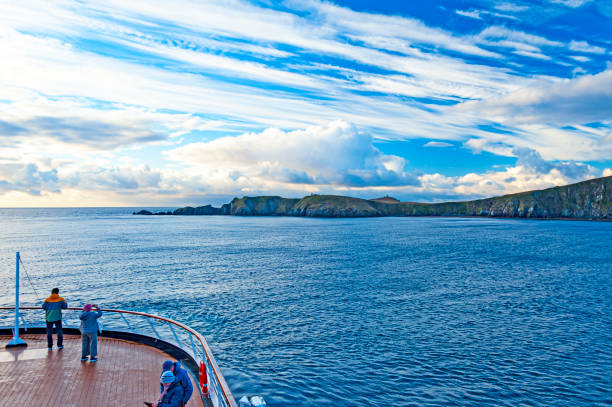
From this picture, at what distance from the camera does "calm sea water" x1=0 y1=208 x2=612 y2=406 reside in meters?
19.5

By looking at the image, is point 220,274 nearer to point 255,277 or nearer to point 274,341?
point 255,277

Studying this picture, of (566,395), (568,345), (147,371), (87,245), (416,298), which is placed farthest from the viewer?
(87,245)

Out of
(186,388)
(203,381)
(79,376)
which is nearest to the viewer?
(186,388)

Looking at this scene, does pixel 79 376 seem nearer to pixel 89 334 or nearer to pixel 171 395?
pixel 89 334

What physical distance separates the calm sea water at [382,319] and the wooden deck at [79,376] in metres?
6.64

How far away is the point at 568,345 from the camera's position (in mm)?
25062

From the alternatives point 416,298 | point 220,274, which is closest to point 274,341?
point 416,298

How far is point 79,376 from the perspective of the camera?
42.7 feet

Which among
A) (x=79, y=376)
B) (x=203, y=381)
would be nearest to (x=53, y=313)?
(x=79, y=376)

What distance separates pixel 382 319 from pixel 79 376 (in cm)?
2333

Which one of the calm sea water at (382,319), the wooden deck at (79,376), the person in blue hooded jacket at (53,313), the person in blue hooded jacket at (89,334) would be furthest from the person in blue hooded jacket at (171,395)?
the calm sea water at (382,319)

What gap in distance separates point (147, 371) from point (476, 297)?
34.8 meters

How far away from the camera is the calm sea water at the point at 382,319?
19.5 m

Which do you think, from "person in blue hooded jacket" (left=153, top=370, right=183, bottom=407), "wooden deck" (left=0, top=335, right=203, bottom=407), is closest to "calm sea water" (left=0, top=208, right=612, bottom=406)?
"wooden deck" (left=0, top=335, right=203, bottom=407)
